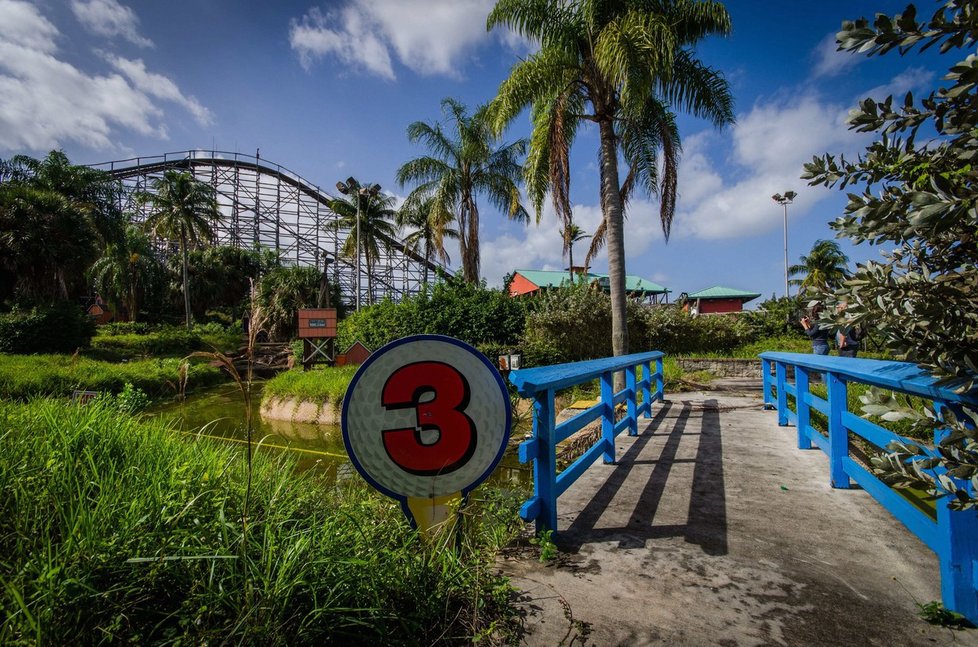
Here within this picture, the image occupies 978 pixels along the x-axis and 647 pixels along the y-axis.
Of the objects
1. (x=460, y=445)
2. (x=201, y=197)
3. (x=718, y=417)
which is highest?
(x=201, y=197)

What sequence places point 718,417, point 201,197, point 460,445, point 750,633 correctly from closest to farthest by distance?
point 750,633 → point 460,445 → point 718,417 → point 201,197

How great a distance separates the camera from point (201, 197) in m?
27.6

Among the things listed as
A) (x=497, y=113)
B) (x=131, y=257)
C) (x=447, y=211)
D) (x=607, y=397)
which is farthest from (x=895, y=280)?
(x=131, y=257)

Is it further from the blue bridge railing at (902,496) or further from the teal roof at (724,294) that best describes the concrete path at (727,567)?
the teal roof at (724,294)

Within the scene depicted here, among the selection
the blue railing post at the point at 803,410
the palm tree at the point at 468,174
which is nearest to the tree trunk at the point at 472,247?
the palm tree at the point at 468,174

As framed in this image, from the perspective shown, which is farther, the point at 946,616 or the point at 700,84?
the point at 700,84

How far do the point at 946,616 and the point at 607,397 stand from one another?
2114 mm

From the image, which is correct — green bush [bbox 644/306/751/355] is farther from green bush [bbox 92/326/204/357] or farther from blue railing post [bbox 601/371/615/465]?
green bush [bbox 92/326/204/357]

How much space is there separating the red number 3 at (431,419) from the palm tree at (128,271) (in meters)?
30.2

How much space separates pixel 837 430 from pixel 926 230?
2412 millimetres

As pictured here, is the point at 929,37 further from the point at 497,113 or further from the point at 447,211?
the point at 447,211

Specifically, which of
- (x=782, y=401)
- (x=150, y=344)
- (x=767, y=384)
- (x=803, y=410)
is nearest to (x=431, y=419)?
(x=803, y=410)

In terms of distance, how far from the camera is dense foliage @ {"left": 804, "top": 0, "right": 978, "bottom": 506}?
44.3 inches

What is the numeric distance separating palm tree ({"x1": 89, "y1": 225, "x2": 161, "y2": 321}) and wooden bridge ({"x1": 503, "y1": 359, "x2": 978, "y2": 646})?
30695 millimetres
